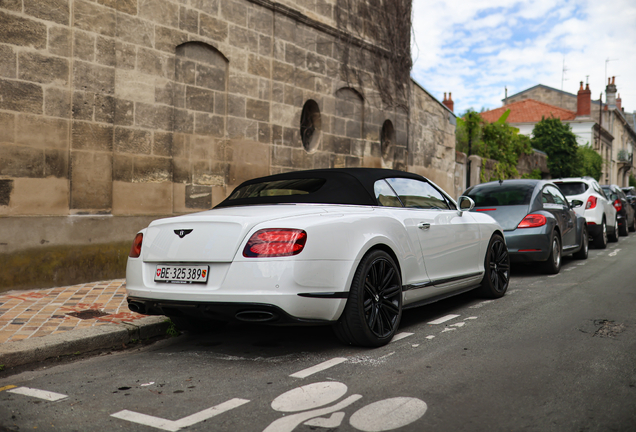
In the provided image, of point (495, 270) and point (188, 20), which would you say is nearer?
point (495, 270)

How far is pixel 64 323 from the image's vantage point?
5398 millimetres

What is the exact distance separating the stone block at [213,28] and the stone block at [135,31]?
1.02 metres

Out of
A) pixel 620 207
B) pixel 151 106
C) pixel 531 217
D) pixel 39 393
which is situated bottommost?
pixel 39 393

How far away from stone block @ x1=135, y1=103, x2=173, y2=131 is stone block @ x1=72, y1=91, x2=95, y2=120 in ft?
2.46

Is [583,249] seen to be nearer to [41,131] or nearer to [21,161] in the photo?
[41,131]

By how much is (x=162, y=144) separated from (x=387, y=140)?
734 centimetres

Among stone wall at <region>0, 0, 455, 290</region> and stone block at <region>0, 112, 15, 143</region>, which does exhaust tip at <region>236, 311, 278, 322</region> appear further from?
stone block at <region>0, 112, 15, 143</region>

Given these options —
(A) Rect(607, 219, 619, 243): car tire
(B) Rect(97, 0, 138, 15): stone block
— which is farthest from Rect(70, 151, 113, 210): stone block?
(A) Rect(607, 219, 619, 243): car tire

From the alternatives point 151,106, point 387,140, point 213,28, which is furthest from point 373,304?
point 387,140

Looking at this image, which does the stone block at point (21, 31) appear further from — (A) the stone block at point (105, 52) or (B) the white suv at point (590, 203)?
(B) the white suv at point (590, 203)

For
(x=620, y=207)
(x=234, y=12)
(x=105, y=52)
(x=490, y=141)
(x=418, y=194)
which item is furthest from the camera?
(x=490, y=141)

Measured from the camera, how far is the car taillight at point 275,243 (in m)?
4.18

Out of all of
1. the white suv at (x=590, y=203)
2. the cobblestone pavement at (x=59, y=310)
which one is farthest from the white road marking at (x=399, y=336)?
the white suv at (x=590, y=203)

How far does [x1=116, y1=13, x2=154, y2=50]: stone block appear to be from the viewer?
27.2ft
